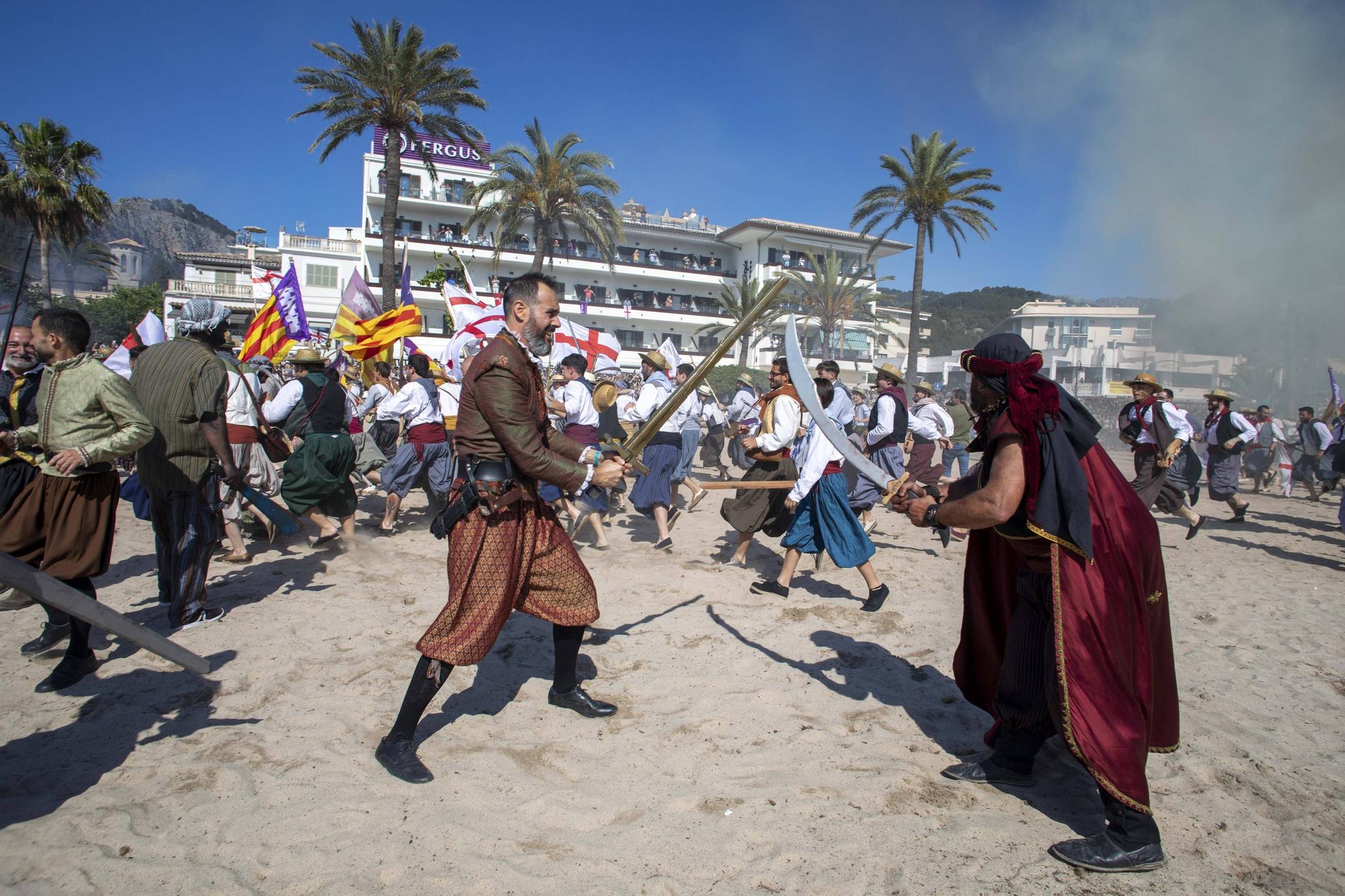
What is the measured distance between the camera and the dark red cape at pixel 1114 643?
8.35 ft

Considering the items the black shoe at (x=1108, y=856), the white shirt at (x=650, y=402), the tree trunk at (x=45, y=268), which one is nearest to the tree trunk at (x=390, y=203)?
the tree trunk at (x=45, y=268)

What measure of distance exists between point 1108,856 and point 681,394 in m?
2.34

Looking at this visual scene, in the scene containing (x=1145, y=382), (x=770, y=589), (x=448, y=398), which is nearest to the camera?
(x=770, y=589)

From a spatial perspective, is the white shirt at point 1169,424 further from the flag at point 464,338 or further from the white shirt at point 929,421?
the flag at point 464,338

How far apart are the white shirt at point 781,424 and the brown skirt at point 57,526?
4.30 m

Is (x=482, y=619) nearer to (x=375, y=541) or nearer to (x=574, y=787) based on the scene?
(x=574, y=787)

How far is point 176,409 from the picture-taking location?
424 centimetres

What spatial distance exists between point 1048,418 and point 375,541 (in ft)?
21.1

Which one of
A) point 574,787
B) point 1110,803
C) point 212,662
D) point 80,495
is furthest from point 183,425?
point 1110,803

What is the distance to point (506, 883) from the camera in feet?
7.72

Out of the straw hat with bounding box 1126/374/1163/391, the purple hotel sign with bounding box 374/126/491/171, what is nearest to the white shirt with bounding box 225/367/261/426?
the straw hat with bounding box 1126/374/1163/391

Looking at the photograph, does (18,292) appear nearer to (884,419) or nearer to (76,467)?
(76,467)

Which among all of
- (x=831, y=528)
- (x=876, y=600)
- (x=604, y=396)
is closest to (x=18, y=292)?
(x=604, y=396)

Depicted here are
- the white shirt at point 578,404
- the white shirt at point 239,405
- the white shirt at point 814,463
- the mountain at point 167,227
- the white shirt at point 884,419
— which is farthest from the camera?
the mountain at point 167,227
